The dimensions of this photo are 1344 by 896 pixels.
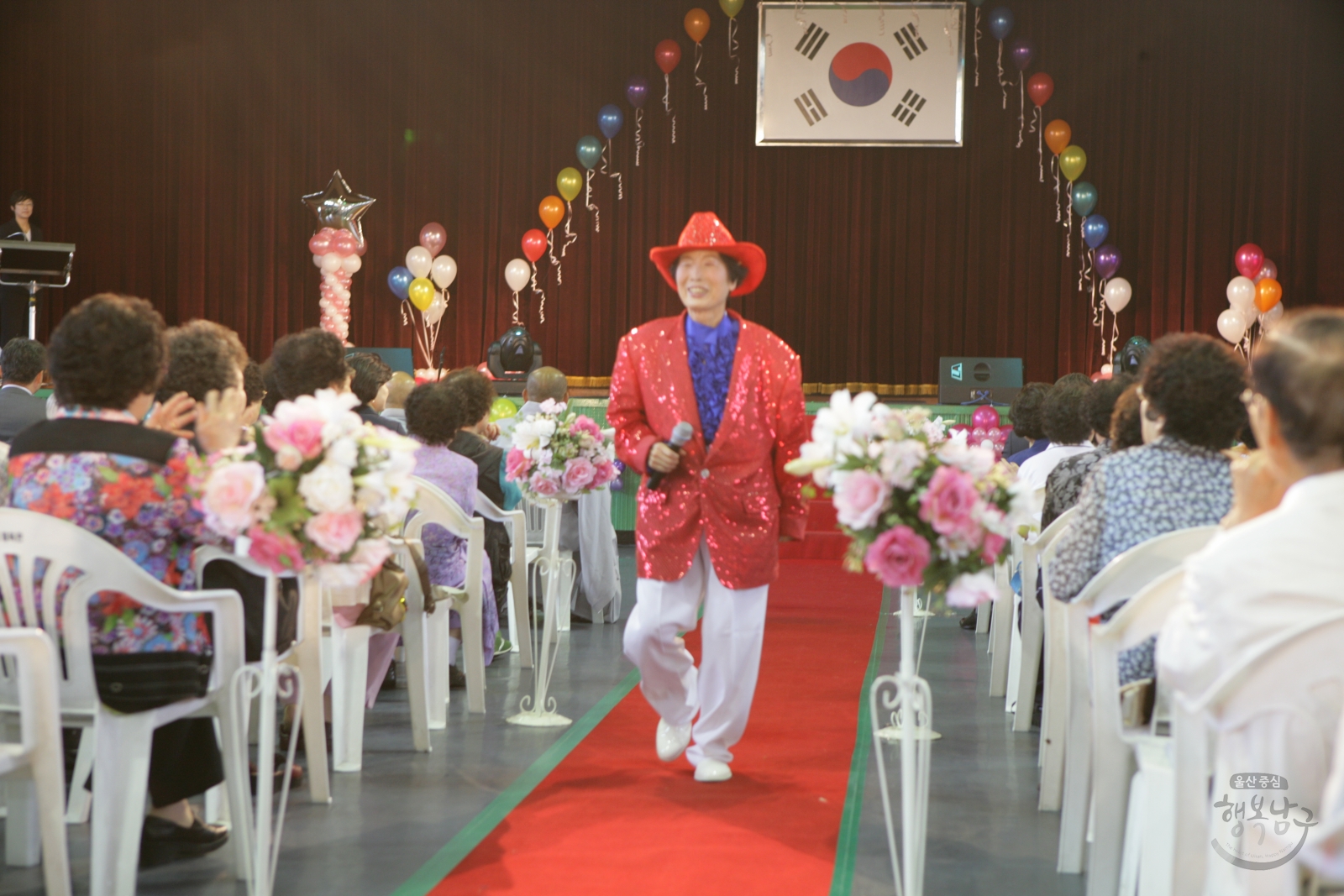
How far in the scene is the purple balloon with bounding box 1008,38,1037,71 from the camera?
37.5 feet

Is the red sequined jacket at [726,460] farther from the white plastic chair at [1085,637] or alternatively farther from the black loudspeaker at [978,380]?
the black loudspeaker at [978,380]

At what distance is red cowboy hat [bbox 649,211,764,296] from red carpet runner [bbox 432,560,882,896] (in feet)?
4.55

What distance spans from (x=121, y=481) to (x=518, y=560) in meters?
2.53

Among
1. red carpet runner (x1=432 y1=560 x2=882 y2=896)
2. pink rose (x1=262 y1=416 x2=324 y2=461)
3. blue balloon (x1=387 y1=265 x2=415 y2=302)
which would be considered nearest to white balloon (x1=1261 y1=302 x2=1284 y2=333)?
blue balloon (x1=387 y1=265 x2=415 y2=302)

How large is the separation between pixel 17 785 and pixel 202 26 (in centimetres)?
1088

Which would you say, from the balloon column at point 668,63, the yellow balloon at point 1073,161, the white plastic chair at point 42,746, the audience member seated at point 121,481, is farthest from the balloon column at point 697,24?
the white plastic chair at point 42,746

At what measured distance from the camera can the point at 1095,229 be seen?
38.1ft

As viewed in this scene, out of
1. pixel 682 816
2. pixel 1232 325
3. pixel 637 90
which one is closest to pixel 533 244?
pixel 637 90

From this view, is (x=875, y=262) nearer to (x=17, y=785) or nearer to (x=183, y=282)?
(x=183, y=282)

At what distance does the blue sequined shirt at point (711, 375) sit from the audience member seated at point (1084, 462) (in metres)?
1.16

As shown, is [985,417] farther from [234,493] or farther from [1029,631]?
[234,493]

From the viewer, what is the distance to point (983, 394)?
973cm

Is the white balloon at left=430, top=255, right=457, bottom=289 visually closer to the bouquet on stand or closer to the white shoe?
the white shoe

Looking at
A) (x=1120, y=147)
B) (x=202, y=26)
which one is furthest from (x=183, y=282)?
(x=1120, y=147)
